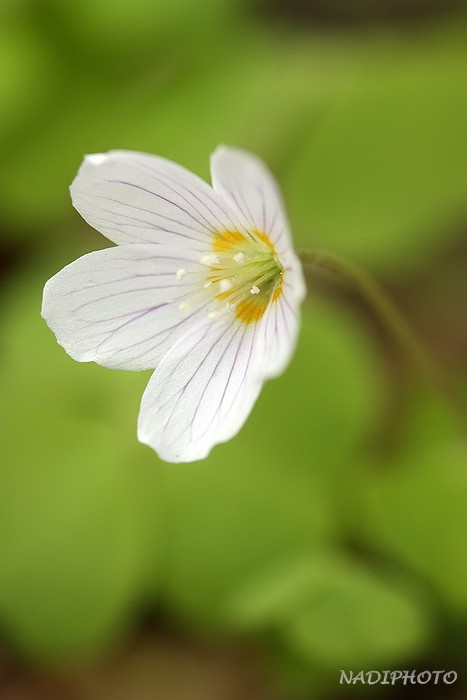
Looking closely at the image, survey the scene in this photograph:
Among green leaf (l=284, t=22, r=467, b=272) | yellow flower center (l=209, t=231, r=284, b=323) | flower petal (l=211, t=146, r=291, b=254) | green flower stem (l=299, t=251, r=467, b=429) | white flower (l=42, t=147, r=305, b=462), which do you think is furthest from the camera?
green leaf (l=284, t=22, r=467, b=272)

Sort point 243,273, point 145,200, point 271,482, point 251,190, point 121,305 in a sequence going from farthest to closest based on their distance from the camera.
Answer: point 271,482 → point 243,273 → point 121,305 → point 145,200 → point 251,190

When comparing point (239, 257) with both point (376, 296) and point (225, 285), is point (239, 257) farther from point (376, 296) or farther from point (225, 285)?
point (376, 296)

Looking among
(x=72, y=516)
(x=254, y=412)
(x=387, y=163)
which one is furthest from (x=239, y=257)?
(x=387, y=163)

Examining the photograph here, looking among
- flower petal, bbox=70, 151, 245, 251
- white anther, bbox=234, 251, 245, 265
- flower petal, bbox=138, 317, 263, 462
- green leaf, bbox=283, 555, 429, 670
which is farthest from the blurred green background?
flower petal, bbox=70, 151, 245, 251

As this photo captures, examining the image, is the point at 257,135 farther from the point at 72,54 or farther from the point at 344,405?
the point at 344,405

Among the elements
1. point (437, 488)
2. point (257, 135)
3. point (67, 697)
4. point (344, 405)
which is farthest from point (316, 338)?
point (67, 697)

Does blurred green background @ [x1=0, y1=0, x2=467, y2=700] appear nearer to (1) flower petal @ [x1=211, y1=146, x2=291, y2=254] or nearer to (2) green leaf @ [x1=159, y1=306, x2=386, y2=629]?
(2) green leaf @ [x1=159, y1=306, x2=386, y2=629]

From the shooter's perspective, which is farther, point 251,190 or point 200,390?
point 200,390
